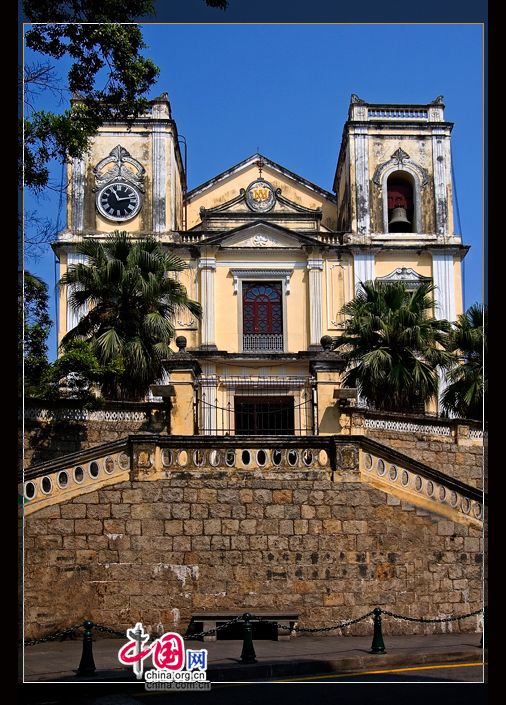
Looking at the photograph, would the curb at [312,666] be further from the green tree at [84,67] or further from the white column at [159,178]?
the white column at [159,178]

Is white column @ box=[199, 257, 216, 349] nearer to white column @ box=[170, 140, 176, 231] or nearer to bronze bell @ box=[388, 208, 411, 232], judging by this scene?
white column @ box=[170, 140, 176, 231]

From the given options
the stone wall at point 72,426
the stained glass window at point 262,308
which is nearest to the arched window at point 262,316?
the stained glass window at point 262,308

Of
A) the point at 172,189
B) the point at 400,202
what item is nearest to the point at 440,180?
the point at 400,202

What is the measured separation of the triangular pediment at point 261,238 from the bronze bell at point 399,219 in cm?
268

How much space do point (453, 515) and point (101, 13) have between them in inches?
370

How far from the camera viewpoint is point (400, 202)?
103 feet

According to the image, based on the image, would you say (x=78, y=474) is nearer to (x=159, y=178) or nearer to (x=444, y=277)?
(x=159, y=178)

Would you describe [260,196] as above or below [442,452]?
above

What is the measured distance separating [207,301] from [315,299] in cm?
341

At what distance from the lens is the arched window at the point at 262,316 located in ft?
97.2

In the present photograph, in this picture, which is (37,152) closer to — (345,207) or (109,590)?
(109,590)

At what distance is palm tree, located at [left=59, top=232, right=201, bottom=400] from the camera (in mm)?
21359

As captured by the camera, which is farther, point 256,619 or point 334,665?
point 256,619

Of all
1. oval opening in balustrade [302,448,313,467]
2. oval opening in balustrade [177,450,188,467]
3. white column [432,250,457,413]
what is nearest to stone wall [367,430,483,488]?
oval opening in balustrade [302,448,313,467]
